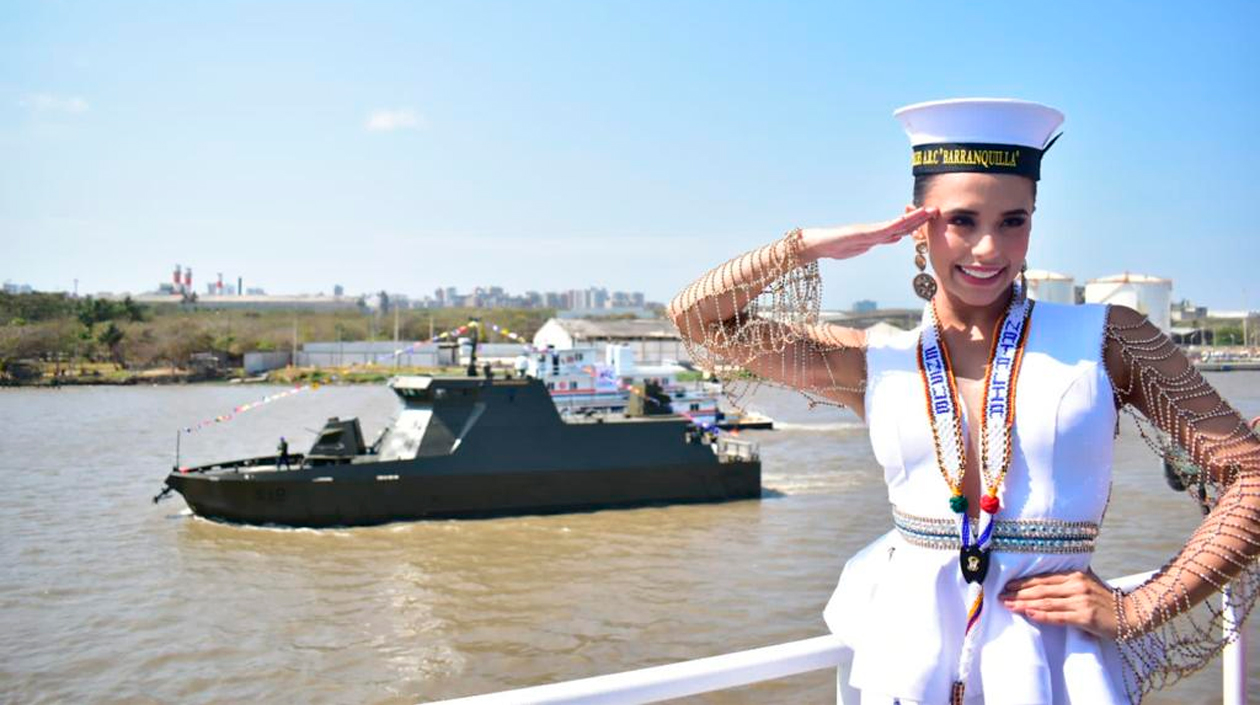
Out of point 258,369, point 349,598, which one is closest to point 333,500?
point 349,598

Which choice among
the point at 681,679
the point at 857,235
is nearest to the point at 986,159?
the point at 857,235

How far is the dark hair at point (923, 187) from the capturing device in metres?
1.61

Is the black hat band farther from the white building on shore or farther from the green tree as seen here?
the green tree

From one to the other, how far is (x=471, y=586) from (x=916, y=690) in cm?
1181

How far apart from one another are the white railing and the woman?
0.36 ft

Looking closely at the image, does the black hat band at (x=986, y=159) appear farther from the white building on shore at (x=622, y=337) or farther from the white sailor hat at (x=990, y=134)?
the white building on shore at (x=622, y=337)

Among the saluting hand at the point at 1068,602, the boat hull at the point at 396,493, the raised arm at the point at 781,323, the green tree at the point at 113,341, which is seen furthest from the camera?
the green tree at the point at 113,341

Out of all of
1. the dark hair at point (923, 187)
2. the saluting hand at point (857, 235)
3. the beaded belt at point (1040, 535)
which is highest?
the dark hair at point (923, 187)

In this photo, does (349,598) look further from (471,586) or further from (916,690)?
(916,690)

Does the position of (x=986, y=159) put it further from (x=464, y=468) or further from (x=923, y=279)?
(x=464, y=468)

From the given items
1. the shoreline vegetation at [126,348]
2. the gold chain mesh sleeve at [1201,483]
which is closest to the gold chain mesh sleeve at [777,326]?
the gold chain mesh sleeve at [1201,483]

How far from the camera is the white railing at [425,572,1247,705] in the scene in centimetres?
154

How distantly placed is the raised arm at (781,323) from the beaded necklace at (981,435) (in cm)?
17

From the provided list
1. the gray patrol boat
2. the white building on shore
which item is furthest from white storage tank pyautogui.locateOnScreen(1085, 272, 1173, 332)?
the gray patrol boat
